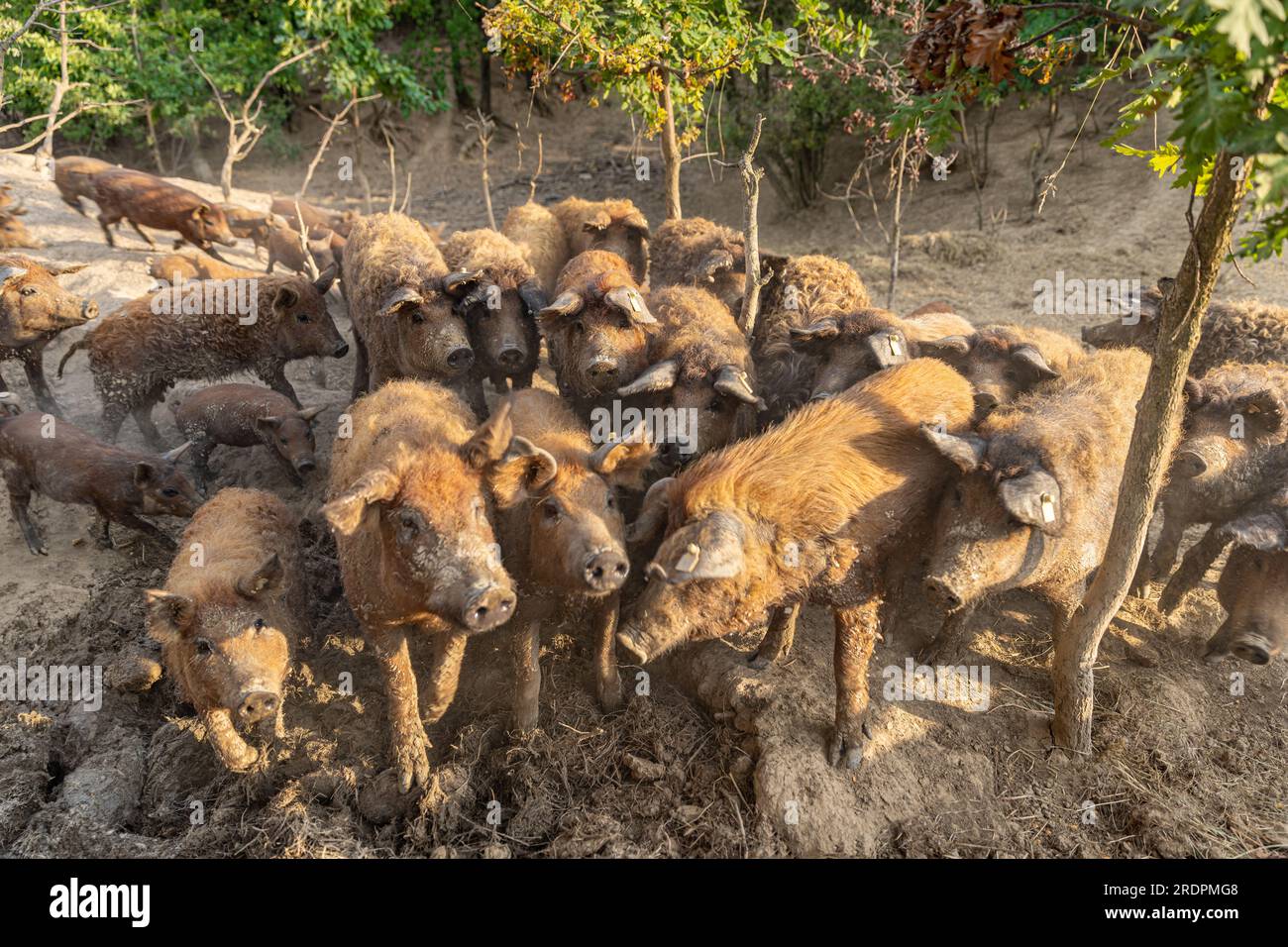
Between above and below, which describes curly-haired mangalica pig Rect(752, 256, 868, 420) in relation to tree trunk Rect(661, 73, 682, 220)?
below

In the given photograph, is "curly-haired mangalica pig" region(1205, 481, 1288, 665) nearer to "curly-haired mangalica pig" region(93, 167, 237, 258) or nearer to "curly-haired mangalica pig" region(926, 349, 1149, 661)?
"curly-haired mangalica pig" region(926, 349, 1149, 661)

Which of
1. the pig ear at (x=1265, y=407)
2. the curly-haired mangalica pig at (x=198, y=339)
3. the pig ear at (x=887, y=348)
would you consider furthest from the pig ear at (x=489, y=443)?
the pig ear at (x=1265, y=407)

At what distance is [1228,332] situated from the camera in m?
7.51

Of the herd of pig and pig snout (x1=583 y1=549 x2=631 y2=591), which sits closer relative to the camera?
pig snout (x1=583 y1=549 x2=631 y2=591)

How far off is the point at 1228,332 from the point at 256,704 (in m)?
8.74

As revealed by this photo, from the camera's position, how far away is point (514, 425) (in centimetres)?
588

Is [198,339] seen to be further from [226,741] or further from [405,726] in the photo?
[405,726]

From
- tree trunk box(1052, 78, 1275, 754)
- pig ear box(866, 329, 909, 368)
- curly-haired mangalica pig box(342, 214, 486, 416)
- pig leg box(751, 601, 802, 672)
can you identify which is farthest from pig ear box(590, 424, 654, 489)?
tree trunk box(1052, 78, 1275, 754)

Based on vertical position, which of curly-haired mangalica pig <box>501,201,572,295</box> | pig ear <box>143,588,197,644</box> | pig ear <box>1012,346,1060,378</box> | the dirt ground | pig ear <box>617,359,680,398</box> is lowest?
the dirt ground

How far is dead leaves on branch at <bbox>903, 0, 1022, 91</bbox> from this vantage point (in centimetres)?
327

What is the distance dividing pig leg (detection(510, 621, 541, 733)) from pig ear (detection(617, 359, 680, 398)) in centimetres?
220
